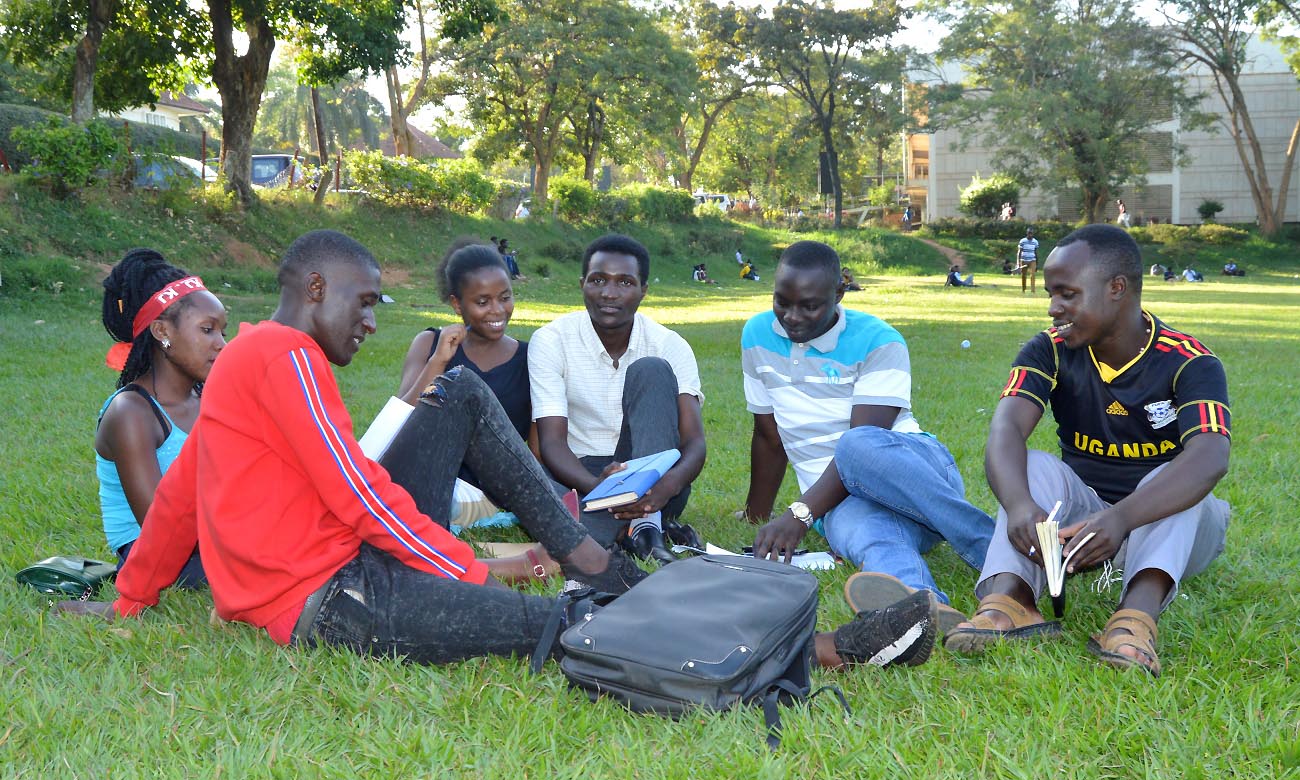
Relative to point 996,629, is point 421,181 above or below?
above

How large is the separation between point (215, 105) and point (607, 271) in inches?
2727

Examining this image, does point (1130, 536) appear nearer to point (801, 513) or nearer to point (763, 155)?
point (801, 513)

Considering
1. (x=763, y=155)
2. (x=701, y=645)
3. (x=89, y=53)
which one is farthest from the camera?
(x=763, y=155)

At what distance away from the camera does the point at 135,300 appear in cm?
377

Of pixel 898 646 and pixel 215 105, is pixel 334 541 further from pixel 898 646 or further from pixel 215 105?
pixel 215 105

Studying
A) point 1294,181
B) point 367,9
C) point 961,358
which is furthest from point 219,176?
point 1294,181

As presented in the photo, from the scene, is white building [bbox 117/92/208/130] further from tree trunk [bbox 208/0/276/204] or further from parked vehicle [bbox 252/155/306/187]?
tree trunk [bbox 208/0/276/204]

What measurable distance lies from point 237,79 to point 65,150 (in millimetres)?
3795

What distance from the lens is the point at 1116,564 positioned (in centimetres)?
353

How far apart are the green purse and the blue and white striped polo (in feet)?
8.23

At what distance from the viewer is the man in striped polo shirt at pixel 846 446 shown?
3590 mm

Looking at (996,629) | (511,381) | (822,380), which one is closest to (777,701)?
(996,629)

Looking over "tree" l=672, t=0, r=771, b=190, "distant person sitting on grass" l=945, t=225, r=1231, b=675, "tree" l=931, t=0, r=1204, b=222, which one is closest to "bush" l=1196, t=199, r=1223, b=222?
"tree" l=931, t=0, r=1204, b=222

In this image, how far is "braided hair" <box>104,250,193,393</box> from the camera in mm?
3766
